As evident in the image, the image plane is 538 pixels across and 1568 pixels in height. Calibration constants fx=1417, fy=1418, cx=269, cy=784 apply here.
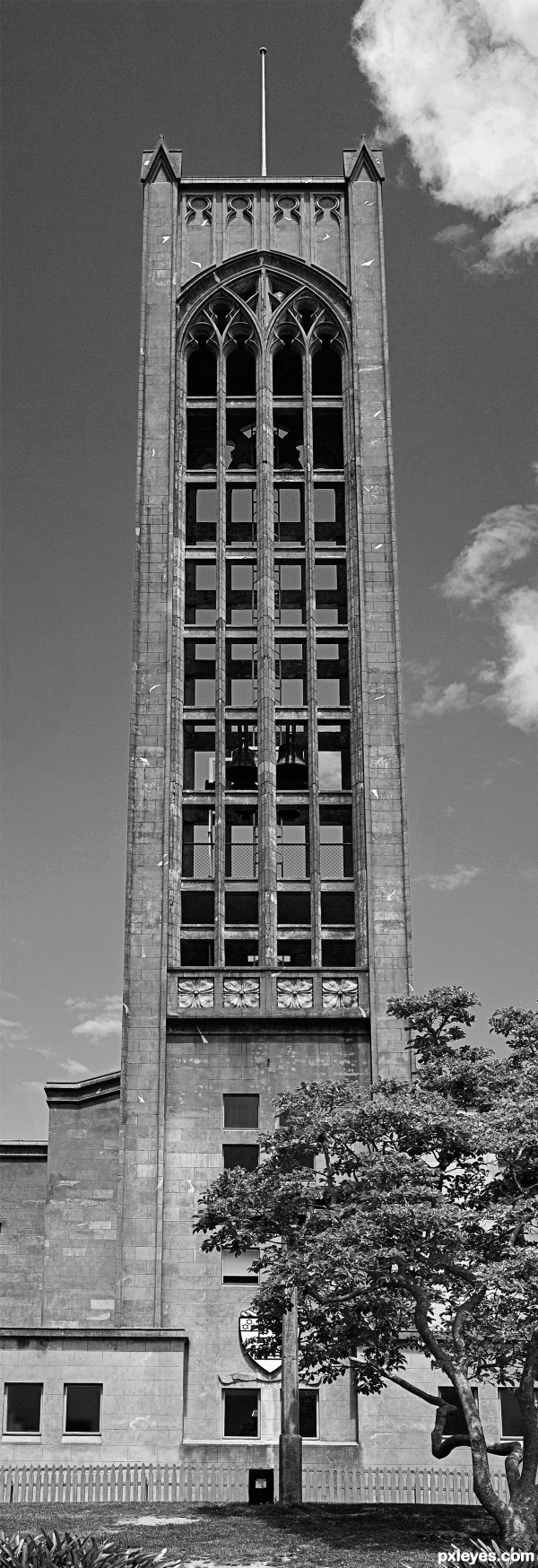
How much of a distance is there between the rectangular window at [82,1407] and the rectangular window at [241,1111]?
9585mm

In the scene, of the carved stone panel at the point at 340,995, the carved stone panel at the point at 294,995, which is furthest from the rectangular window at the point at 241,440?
the carved stone panel at the point at 340,995

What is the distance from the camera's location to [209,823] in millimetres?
55281

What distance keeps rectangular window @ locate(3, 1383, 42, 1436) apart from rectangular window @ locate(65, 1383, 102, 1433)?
0.96 m

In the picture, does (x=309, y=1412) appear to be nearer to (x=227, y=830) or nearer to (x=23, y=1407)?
(x=23, y=1407)

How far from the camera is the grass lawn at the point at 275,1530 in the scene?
28.4 m

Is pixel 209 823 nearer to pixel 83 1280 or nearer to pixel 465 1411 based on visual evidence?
pixel 83 1280

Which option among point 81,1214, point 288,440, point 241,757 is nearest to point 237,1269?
point 81,1214

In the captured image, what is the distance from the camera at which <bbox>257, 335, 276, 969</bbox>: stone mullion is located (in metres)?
53.2

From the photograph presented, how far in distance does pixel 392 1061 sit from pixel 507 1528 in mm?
22904

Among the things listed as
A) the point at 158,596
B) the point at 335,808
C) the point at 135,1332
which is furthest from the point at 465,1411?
the point at 158,596

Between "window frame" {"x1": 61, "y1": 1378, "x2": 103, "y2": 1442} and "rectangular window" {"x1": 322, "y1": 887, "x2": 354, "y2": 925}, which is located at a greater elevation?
"rectangular window" {"x1": 322, "y1": 887, "x2": 354, "y2": 925}

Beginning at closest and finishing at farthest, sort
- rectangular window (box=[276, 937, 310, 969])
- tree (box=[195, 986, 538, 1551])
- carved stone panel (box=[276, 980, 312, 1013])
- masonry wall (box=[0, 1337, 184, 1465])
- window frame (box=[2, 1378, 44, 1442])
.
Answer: tree (box=[195, 986, 538, 1551]) < masonry wall (box=[0, 1337, 184, 1465]) < window frame (box=[2, 1378, 44, 1442]) < carved stone panel (box=[276, 980, 312, 1013]) < rectangular window (box=[276, 937, 310, 969])

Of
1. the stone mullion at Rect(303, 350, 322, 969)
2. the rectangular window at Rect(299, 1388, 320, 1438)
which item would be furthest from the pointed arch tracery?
the rectangular window at Rect(299, 1388, 320, 1438)

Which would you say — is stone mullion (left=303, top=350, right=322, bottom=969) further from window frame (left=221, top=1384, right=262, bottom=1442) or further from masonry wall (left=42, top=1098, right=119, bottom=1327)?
window frame (left=221, top=1384, right=262, bottom=1442)
